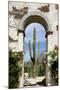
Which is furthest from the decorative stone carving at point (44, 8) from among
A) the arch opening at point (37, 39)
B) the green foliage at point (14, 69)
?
the green foliage at point (14, 69)

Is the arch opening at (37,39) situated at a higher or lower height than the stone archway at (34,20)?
lower

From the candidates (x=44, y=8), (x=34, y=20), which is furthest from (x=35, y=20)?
(x=44, y=8)

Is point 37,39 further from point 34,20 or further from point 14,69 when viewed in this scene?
point 14,69

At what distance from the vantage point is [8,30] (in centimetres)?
243

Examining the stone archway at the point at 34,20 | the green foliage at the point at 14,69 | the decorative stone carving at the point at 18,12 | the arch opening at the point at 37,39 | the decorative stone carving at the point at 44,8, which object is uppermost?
the decorative stone carving at the point at 44,8

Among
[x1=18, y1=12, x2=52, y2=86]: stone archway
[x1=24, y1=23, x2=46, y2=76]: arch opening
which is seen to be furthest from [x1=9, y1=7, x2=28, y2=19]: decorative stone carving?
[x1=24, y1=23, x2=46, y2=76]: arch opening

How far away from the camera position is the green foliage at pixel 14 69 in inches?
95.3

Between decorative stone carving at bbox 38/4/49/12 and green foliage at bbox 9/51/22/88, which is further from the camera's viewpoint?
decorative stone carving at bbox 38/4/49/12

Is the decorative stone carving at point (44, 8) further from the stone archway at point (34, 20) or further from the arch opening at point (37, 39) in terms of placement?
the arch opening at point (37, 39)

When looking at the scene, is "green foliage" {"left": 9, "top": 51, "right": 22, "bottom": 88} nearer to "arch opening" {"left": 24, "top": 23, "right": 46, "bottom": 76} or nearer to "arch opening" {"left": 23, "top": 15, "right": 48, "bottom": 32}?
"arch opening" {"left": 24, "top": 23, "right": 46, "bottom": 76}

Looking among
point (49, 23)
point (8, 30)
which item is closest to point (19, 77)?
point (8, 30)

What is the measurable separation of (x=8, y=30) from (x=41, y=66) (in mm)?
563

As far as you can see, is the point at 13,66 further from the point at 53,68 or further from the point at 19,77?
the point at 53,68

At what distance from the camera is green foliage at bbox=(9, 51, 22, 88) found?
2422mm
